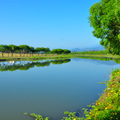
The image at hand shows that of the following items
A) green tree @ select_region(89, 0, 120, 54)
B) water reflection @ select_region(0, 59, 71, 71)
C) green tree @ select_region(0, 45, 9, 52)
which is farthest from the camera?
green tree @ select_region(0, 45, 9, 52)

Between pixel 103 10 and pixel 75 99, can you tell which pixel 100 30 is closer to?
pixel 103 10

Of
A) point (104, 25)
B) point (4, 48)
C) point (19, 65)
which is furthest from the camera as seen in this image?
point (4, 48)

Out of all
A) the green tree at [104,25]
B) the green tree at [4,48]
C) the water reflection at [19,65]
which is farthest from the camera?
the green tree at [4,48]

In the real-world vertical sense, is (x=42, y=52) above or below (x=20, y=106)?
above

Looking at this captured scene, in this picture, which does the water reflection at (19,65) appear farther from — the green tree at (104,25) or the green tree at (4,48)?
the green tree at (4,48)

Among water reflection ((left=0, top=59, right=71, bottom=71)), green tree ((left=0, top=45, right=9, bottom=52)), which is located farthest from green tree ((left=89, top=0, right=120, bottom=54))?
green tree ((left=0, top=45, right=9, bottom=52))

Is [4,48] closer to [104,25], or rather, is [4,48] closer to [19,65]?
[19,65]

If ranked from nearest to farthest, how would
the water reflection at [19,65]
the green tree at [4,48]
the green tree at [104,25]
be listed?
1. the green tree at [104,25]
2. the water reflection at [19,65]
3. the green tree at [4,48]

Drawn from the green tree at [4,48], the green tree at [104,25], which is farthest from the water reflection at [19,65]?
the green tree at [4,48]

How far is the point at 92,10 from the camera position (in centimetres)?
Result: 2225

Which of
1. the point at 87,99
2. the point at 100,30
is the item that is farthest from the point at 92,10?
the point at 87,99

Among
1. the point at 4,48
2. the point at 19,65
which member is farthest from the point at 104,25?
the point at 4,48

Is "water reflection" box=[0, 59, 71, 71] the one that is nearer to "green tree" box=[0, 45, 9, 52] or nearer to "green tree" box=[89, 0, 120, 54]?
"green tree" box=[89, 0, 120, 54]

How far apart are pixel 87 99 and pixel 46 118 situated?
5988 millimetres
